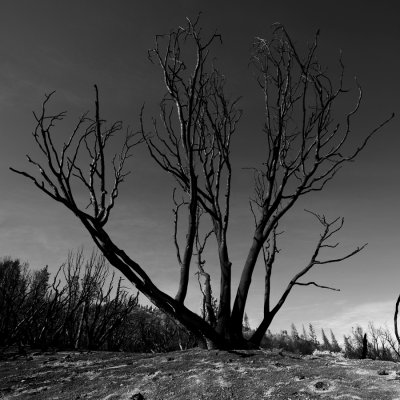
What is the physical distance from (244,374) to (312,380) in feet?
1.75

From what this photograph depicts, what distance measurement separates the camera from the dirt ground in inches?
84.4

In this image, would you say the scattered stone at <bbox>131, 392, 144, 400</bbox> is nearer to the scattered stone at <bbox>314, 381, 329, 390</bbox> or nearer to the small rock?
the small rock

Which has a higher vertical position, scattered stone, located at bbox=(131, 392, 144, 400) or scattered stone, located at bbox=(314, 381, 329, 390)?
scattered stone, located at bbox=(314, 381, 329, 390)

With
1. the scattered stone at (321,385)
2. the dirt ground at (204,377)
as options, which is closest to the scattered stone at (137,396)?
the dirt ground at (204,377)

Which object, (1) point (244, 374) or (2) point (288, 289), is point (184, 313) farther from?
(2) point (288, 289)

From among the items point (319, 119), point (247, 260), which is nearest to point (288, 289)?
point (247, 260)

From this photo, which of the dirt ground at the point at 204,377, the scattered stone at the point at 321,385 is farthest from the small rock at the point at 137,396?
the scattered stone at the point at 321,385

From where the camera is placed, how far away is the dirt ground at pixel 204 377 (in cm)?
214

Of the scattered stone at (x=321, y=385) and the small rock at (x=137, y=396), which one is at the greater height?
the scattered stone at (x=321, y=385)

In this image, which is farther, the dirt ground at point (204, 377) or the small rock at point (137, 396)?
the small rock at point (137, 396)

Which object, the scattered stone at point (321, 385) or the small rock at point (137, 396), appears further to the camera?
the small rock at point (137, 396)

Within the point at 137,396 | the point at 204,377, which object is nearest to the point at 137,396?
the point at 137,396

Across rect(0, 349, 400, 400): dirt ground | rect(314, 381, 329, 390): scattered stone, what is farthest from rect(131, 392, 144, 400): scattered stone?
rect(314, 381, 329, 390): scattered stone

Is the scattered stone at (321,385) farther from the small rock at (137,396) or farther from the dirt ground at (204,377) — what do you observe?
the small rock at (137,396)
